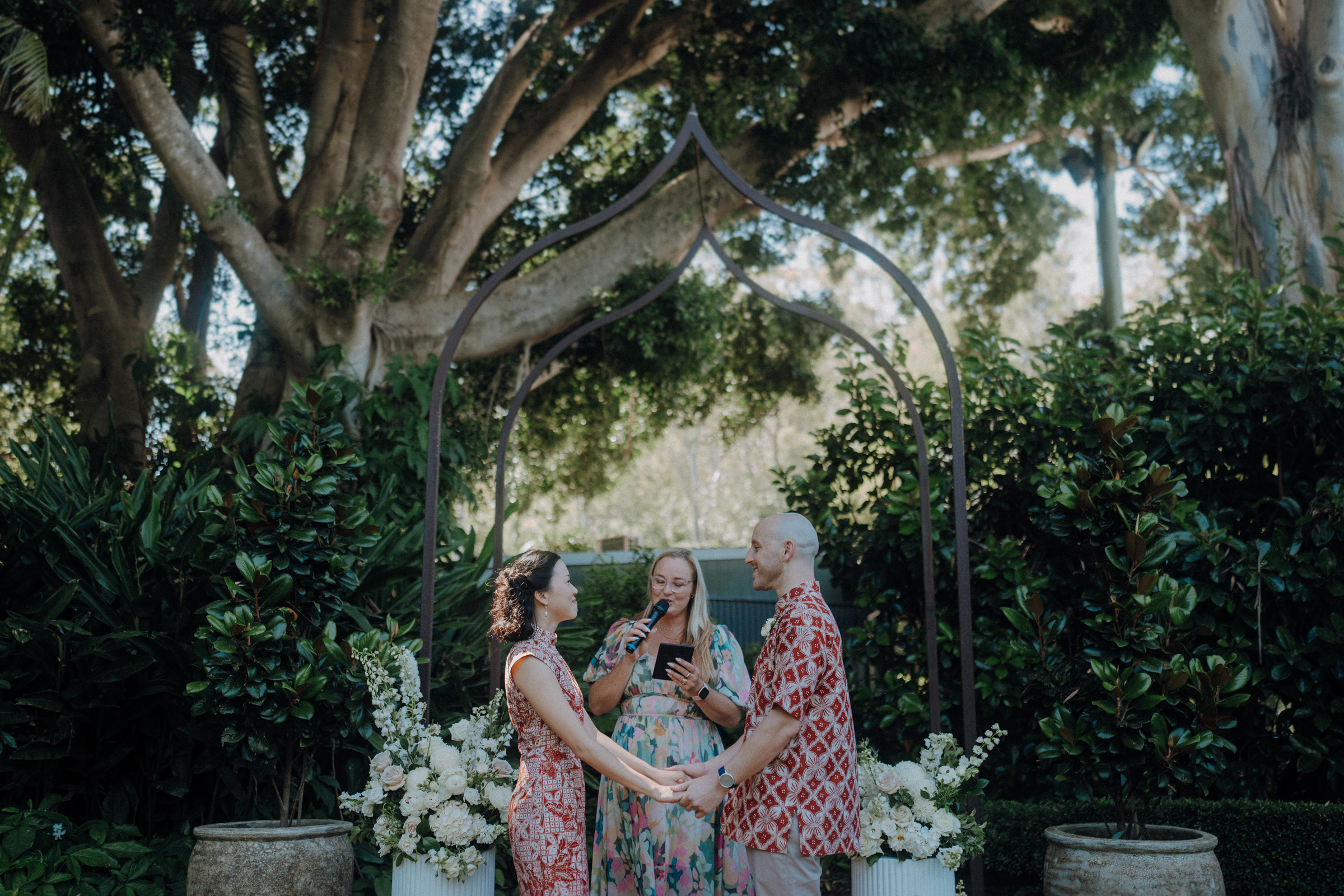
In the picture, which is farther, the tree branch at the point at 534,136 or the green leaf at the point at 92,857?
the tree branch at the point at 534,136

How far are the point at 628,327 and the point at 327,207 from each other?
276 centimetres

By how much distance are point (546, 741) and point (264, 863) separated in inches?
49.1

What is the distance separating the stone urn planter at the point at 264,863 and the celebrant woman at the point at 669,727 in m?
0.98

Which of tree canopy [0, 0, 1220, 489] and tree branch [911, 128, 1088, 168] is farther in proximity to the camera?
tree branch [911, 128, 1088, 168]

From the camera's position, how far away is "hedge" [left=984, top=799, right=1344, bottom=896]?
473cm

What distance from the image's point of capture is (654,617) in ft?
11.5

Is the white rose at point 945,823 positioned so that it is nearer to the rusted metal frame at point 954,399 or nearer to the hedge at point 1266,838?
the rusted metal frame at point 954,399

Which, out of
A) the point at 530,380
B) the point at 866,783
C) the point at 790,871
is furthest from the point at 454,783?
the point at 530,380

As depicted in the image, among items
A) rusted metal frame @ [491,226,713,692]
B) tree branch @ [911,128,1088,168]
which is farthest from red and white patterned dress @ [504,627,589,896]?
tree branch @ [911,128,1088,168]

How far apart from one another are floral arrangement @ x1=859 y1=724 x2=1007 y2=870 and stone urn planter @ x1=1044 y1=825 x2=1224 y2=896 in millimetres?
328

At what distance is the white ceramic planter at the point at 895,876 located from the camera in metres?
3.60

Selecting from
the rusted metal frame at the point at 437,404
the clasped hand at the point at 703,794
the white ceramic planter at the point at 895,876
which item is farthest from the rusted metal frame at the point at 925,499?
the clasped hand at the point at 703,794

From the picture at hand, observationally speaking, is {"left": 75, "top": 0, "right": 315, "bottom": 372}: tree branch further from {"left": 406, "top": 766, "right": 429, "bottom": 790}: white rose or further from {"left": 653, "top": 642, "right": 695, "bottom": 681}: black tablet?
{"left": 653, "top": 642, "right": 695, "bottom": 681}: black tablet

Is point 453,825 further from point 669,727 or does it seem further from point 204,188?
point 204,188
